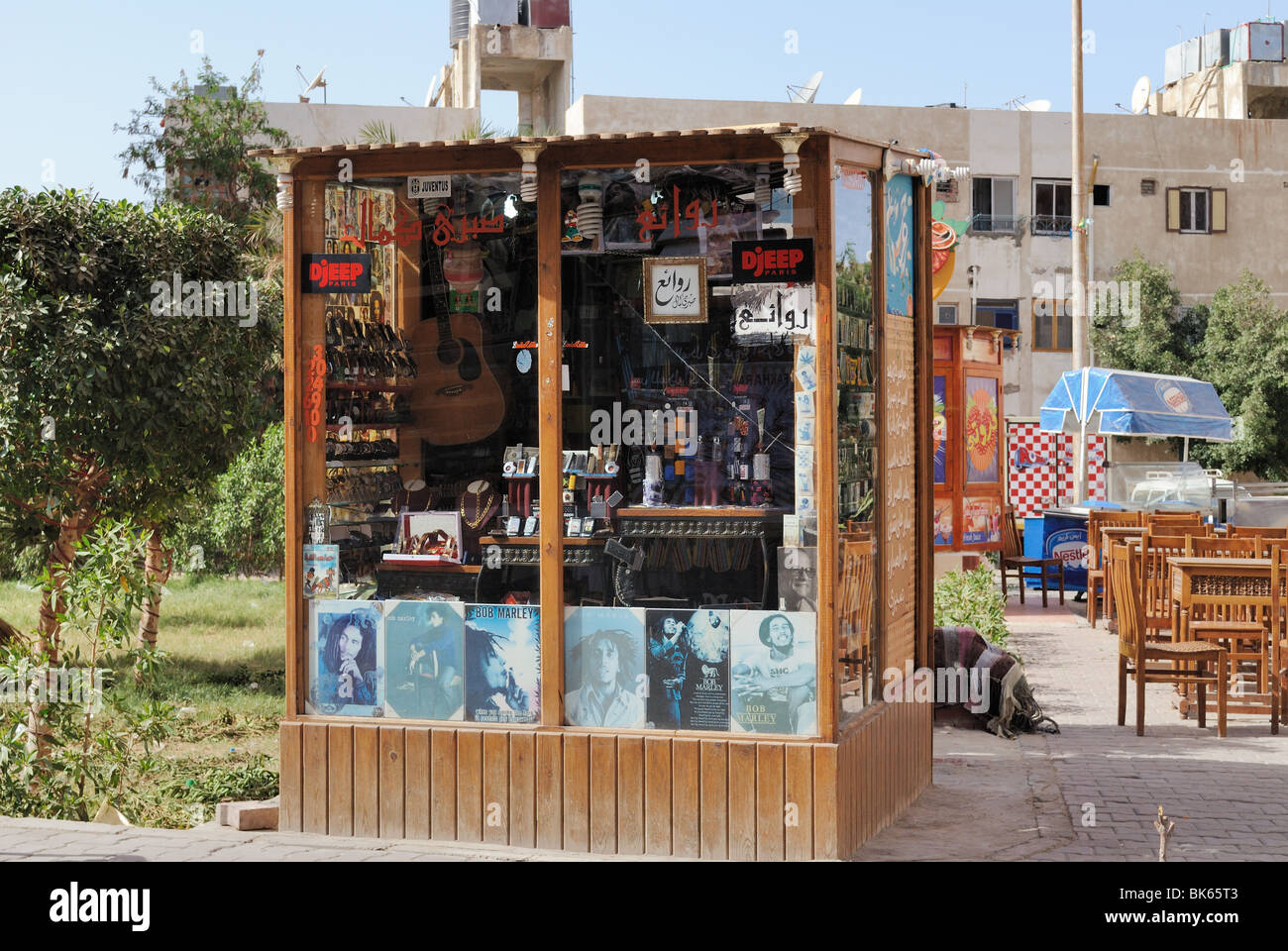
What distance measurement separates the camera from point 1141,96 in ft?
136

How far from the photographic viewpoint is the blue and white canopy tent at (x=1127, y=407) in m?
20.7

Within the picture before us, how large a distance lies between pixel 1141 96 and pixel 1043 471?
16.7 meters

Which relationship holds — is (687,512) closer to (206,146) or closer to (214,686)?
(214,686)

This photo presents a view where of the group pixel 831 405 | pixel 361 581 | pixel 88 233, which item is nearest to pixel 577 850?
pixel 361 581

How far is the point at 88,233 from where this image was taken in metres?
12.3

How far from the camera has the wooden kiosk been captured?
6605mm

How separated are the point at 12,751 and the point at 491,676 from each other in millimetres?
3318

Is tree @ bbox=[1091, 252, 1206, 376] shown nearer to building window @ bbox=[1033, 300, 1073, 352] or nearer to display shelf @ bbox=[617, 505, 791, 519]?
building window @ bbox=[1033, 300, 1073, 352]

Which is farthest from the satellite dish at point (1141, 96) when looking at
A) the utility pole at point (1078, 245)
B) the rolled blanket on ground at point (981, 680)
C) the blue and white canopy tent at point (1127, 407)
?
the rolled blanket on ground at point (981, 680)

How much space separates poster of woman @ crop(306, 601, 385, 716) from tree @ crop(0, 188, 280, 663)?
5197mm

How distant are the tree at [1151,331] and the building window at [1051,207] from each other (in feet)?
5.72

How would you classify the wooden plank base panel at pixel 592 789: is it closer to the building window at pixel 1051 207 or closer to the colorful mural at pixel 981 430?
the colorful mural at pixel 981 430

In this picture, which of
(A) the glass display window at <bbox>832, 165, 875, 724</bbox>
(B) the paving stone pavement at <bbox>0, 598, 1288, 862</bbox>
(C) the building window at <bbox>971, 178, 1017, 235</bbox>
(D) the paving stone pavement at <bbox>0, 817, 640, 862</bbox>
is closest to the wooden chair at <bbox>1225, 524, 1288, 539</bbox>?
(B) the paving stone pavement at <bbox>0, 598, 1288, 862</bbox>
